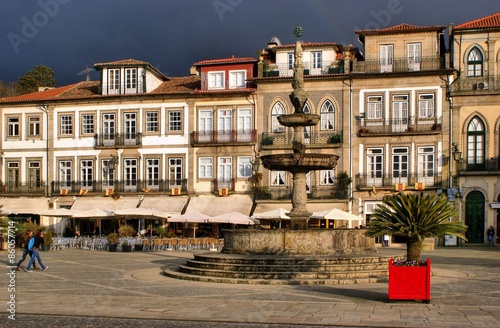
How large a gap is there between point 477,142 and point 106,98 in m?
21.6

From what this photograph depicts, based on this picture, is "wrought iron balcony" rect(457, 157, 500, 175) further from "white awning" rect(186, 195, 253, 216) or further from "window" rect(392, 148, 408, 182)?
"white awning" rect(186, 195, 253, 216)

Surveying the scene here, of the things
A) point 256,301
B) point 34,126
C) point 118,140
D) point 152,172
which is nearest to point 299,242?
point 256,301

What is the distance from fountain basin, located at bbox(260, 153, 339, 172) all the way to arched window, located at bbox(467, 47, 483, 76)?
21227 millimetres

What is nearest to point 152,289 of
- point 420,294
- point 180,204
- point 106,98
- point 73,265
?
point 420,294

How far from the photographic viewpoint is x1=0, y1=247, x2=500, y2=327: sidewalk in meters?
13.5

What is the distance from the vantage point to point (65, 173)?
4831cm

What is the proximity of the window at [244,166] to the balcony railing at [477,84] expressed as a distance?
467 inches

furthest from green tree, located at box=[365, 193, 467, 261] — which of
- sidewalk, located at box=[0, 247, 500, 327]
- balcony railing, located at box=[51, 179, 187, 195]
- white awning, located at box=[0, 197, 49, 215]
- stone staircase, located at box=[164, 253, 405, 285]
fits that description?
white awning, located at box=[0, 197, 49, 215]

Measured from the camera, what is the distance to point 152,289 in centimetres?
1847

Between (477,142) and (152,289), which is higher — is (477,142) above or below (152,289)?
above

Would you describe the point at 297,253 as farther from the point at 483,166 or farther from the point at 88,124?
the point at 88,124

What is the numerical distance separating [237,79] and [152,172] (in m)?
7.38

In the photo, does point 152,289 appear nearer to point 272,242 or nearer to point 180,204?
point 272,242

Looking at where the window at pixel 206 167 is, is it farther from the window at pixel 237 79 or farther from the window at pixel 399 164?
the window at pixel 399 164
